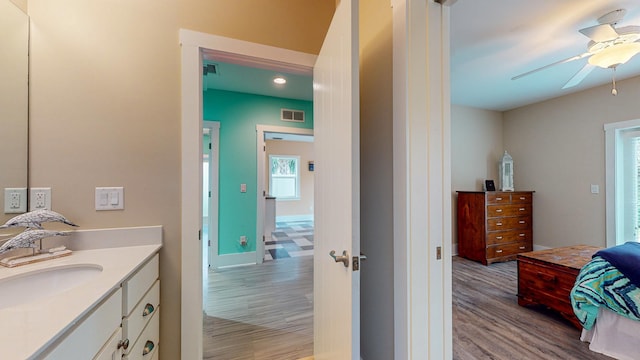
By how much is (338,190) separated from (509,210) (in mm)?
3957

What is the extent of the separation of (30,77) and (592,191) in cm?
594

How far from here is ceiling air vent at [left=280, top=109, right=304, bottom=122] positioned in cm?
385

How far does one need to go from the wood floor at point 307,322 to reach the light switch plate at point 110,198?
47.7 inches

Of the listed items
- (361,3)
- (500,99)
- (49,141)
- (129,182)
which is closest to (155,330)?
(129,182)

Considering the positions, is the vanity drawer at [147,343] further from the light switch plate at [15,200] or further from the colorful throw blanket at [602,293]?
the colorful throw blanket at [602,293]

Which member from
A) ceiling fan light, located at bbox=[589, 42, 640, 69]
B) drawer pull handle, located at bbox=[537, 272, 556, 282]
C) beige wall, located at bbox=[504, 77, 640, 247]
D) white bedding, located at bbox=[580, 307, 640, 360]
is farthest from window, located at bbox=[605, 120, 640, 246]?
white bedding, located at bbox=[580, 307, 640, 360]

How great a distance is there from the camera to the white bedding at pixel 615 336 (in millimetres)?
1493

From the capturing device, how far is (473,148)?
4.30m

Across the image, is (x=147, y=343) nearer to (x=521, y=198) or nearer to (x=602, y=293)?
(x=602, y=293)

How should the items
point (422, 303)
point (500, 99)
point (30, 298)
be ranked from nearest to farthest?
point (30, 298) < point (422, 303) < point (500, 99)

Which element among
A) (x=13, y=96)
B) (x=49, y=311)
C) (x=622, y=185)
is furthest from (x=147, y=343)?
(x=622, y=185)

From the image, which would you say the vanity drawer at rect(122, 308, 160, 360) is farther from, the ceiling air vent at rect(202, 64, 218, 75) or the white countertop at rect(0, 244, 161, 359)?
the ceiling air vent at rect(202, 64, 218, 75)

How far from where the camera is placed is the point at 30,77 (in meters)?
1.21

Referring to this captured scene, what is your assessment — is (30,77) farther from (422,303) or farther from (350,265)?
(422,303)
